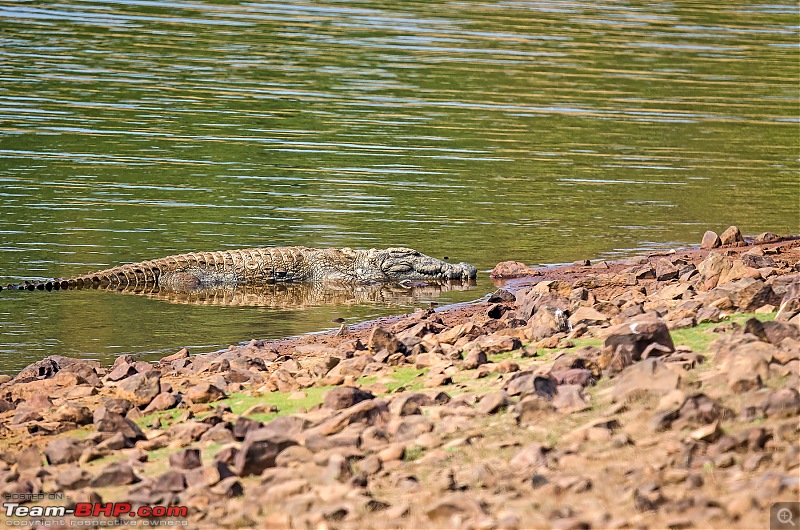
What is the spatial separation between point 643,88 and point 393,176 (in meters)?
12.1

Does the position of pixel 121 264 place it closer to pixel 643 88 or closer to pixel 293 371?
pixel 293 371

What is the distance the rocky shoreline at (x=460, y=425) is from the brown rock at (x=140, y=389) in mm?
14

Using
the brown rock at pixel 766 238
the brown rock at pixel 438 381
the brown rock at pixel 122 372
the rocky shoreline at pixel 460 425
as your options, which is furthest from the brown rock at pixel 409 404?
the brown rock at pixel 766 238

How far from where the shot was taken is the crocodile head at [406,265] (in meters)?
13.7

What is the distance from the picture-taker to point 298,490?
575 cm

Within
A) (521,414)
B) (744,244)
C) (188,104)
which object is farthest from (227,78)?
(521,414)

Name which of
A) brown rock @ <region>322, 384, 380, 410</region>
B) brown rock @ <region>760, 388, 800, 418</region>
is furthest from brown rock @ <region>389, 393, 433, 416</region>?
brown rock @ <region>760, 388, 800, 418</region>

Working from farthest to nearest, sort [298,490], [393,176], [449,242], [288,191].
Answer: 1. [393,176]
2. [288,191]
3. [449,242]
4. [298,490]

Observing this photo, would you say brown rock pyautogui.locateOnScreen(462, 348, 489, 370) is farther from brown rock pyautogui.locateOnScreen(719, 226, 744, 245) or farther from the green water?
brown rock pyautogui.locateOnScreen(719, 226, 744, 245)

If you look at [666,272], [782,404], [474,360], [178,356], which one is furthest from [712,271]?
[178,356]

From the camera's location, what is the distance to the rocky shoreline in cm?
527

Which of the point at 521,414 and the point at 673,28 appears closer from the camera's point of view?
the point at 521,414

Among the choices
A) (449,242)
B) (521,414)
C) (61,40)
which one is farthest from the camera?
(61,40)

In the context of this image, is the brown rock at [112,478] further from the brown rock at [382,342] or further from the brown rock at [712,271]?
the brown rock at [712,271]
